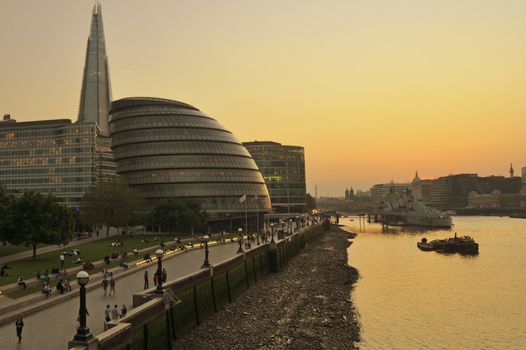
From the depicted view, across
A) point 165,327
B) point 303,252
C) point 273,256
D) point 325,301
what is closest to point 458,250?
point 303,252

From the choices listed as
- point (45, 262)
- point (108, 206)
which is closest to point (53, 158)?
point (108, 206)

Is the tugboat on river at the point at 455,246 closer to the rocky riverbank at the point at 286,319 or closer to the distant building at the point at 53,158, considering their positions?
the rocky riverbank at the point at 286,319

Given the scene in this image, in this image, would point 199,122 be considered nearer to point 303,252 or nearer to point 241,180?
point 241,180

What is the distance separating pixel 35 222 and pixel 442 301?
160 ft

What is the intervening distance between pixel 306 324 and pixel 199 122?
9273 centimetres

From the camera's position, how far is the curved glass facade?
4712 inches

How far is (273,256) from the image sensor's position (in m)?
68.4

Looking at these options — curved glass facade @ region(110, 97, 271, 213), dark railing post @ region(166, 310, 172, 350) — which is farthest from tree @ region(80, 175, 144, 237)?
dark railing post @ region(166, 310, 172, 350)

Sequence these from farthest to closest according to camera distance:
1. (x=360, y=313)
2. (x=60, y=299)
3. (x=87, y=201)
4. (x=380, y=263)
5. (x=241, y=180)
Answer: (x=241, y=180) → (x=87, y=201) → (x=380, y=263) → (x=360, y=313) → (x=60, y=299)

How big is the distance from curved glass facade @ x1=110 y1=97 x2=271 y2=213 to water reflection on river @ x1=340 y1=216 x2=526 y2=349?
136 feet

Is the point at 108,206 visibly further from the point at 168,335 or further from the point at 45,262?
the point at 168,335

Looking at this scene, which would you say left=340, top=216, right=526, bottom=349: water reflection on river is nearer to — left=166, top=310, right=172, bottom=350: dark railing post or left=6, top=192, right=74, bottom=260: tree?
left=166, top=310, right=172, bottom=350: dark railing post

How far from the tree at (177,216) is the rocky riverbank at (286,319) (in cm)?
3419

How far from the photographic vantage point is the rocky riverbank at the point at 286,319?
111 ft
